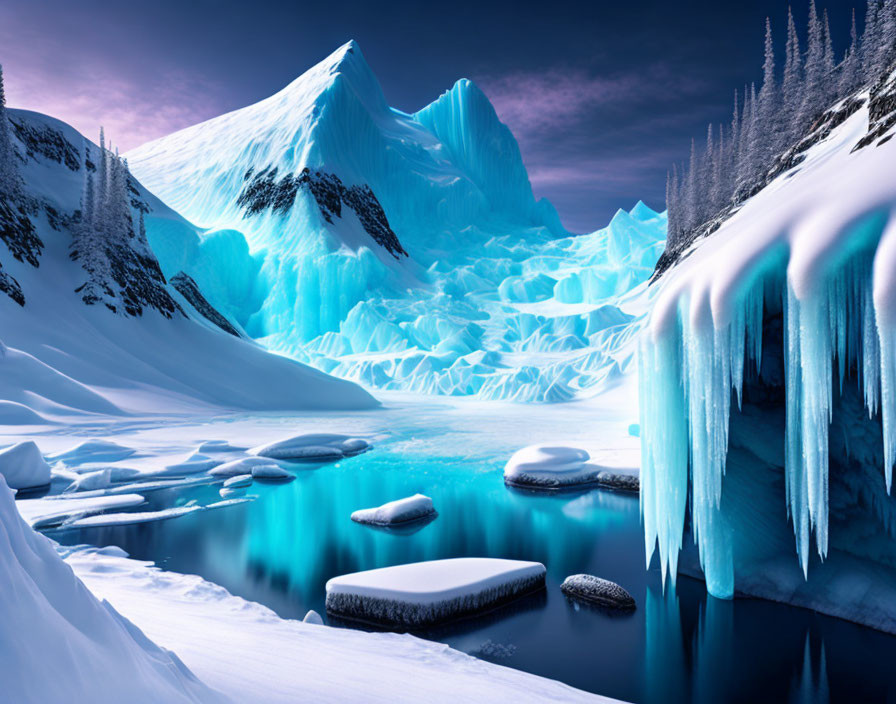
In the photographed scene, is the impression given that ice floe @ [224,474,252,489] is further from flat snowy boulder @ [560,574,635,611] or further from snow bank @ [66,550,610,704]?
flat snowy boulder @ [560,574,635,611]

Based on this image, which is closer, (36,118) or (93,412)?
(93,412)

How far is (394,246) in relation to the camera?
195 feet

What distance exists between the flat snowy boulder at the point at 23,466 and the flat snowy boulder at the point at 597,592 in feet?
33.2

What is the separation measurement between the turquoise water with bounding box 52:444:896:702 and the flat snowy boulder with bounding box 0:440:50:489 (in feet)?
6.91

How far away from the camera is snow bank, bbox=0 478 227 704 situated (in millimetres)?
1696

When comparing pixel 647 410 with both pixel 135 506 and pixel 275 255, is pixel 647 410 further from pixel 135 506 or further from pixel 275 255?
pixel 275 255

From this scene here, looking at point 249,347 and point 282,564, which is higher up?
point 249,347

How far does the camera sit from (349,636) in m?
5.06

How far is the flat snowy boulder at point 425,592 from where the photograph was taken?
6055 millimetres

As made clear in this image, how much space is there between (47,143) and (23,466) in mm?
26889

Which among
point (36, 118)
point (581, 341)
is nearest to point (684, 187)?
point (581, 341)

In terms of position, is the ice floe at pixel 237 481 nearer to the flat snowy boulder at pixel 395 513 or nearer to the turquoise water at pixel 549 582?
the turquoise water at pixel 549 582

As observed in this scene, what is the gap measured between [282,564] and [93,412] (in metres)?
13.6

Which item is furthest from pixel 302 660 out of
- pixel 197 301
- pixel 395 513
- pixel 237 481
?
pixel 197 301
